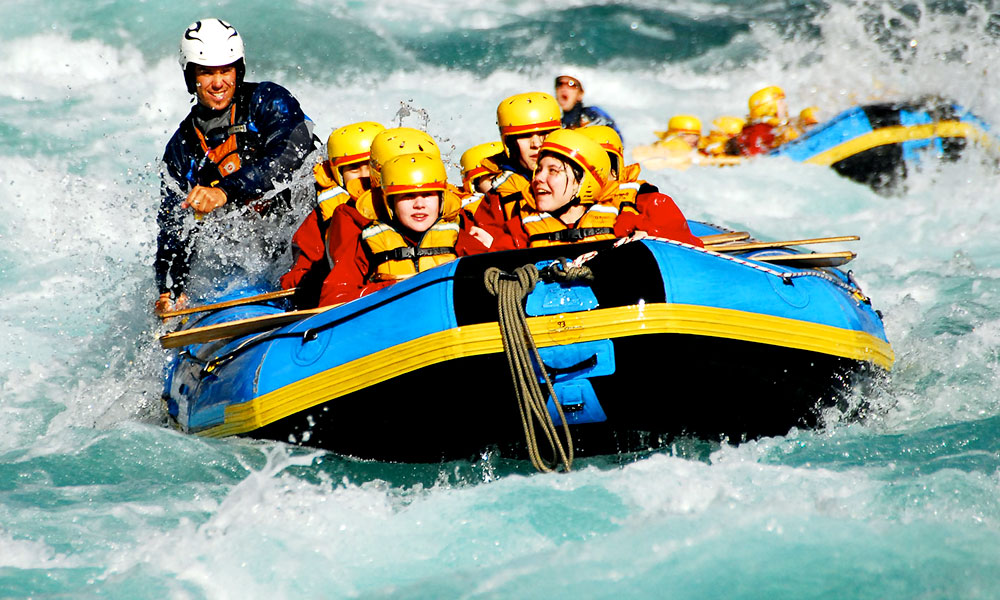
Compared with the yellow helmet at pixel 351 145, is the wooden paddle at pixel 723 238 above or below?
below

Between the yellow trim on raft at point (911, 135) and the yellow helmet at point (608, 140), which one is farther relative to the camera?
the yellow trim on raft at point (911, 135)

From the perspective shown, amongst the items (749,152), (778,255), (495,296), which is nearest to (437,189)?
(495,296)

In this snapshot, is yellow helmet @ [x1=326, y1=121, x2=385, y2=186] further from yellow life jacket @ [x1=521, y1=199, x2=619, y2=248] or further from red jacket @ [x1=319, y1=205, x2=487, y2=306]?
yellow life jacket @ [x1=521, y1=199, x2=619, y2=248]

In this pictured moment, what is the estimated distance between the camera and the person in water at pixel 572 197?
15.7 ft

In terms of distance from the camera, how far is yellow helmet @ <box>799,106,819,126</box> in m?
11.6

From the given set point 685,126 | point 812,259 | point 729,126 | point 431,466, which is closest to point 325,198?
point 431,466

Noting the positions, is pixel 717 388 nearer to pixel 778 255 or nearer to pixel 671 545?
pixel 671 545

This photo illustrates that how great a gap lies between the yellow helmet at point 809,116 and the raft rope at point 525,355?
8222mm

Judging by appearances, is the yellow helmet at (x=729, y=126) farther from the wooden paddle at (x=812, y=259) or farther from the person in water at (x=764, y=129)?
the wooden paddle at (x=812, y=259)

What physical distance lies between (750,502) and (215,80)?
4.06 metres

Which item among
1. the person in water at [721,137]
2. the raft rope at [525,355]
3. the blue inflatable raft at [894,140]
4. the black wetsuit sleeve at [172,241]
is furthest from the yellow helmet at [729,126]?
the raft rope at [525,355]

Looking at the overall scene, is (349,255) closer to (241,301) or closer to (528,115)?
(241,301)

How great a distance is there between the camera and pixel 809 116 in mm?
11797

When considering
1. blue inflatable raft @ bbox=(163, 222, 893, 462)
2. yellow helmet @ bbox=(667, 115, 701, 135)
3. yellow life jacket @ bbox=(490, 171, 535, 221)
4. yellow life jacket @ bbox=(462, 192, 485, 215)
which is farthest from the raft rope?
yellow helmet @ bbox=(667, 115, 701, 135)
